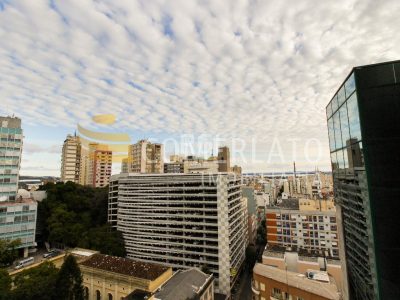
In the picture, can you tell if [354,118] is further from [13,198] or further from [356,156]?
[13,198]

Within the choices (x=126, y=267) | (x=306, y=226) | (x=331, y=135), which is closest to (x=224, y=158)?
(x=306, y=226)

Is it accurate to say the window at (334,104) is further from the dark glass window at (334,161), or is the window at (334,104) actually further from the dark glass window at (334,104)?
the dark glass window at (334,161)

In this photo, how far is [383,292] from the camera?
5383mm

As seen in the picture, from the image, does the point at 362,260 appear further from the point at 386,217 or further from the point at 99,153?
the point at 99,153

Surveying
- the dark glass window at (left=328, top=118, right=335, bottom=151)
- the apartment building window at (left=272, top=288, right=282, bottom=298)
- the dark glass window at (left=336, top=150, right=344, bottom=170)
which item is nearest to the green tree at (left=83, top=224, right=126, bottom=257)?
the apartment building window at (left=272, top=288, right=282, bottom=298)

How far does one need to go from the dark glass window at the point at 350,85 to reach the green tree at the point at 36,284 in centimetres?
3527

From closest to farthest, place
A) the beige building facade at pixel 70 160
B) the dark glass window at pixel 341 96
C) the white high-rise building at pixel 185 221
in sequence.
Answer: the dark glass window at pixel 341 96
the white high-rise building at pixel 185 221
the beige building facade at pixel 70 160

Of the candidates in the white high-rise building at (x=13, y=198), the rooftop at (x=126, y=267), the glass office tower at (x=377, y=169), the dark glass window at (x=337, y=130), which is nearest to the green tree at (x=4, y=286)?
the rooftop at (x=126, y=267)

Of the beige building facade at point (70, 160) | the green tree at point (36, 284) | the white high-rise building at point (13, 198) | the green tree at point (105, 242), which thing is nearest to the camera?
the green tree at point (36, 284)

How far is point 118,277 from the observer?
30953mm

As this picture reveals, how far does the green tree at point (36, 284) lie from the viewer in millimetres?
25547

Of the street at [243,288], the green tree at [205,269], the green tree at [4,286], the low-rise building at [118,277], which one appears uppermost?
the green tree at [4,286]

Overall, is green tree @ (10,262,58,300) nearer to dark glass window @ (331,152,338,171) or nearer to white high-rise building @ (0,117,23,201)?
white high-rise building @ (0,117,23,201)

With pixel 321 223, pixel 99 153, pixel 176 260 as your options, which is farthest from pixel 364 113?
pixel 99 153
